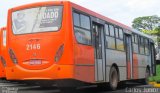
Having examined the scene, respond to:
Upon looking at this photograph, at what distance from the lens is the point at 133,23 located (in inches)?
4274

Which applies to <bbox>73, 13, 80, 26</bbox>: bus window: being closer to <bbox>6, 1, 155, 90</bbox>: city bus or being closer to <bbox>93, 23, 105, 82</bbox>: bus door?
<bbox>6, 1, 155, 90</bbox>: city bus

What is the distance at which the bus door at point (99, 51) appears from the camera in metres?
14.3

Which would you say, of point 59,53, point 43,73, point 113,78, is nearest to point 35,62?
point 43,73

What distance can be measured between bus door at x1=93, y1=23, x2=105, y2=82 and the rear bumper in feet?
7.59

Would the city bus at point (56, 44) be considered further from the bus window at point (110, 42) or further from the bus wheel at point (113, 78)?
the bus wheel at point (113, 78)

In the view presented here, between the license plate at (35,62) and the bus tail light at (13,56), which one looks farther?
the bus tail light at (13,56)

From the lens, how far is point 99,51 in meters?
14.7

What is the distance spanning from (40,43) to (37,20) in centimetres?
74

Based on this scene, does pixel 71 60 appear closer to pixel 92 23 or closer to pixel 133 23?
pixel 92 23

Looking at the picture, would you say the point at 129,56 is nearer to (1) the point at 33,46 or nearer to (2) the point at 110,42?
(2) the point at 110,42

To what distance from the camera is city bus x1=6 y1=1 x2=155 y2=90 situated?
12.2 meters

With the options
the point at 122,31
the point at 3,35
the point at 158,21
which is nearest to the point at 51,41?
the point at 122,31

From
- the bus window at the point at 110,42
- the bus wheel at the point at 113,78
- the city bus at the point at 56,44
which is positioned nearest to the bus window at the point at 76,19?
the city bus at the point at 56,44

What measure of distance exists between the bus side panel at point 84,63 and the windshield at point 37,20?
3.32 feet
